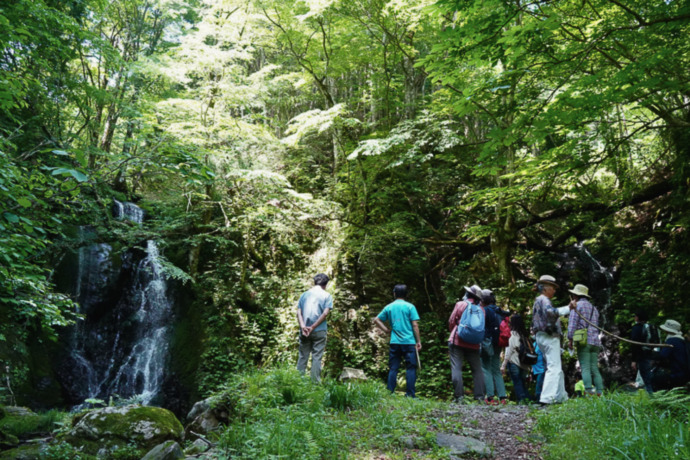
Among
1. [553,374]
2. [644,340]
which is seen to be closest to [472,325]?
[553,374]

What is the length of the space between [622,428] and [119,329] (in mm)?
13048

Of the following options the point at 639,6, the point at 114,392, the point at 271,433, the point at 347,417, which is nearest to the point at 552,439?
the point at 347,417

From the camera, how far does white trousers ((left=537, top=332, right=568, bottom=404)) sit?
5926mm

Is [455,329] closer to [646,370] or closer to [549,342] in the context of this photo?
[549,342]

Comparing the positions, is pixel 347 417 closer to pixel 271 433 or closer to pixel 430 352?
pixel 271 433

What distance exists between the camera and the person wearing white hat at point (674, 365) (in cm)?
539

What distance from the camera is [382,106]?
44.8ft

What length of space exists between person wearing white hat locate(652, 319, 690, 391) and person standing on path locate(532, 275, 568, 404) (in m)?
1.25

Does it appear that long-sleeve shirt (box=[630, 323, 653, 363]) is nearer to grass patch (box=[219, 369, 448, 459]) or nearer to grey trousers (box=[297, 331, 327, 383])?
grass patch (box=[219, 369, 448, 459])

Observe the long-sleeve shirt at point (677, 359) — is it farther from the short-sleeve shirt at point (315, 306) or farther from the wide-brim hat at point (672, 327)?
the short-sleeve shirt at point (315, 306)

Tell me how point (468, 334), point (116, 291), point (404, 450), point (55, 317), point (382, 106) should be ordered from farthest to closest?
point (382, 106) → point (116, 291) → point (468, 334) → point (55, 317) → point (404, 450)

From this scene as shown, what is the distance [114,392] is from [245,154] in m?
7.69

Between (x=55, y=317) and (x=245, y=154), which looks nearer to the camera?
(x=55, y=317)

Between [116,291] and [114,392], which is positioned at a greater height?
[116,291]
